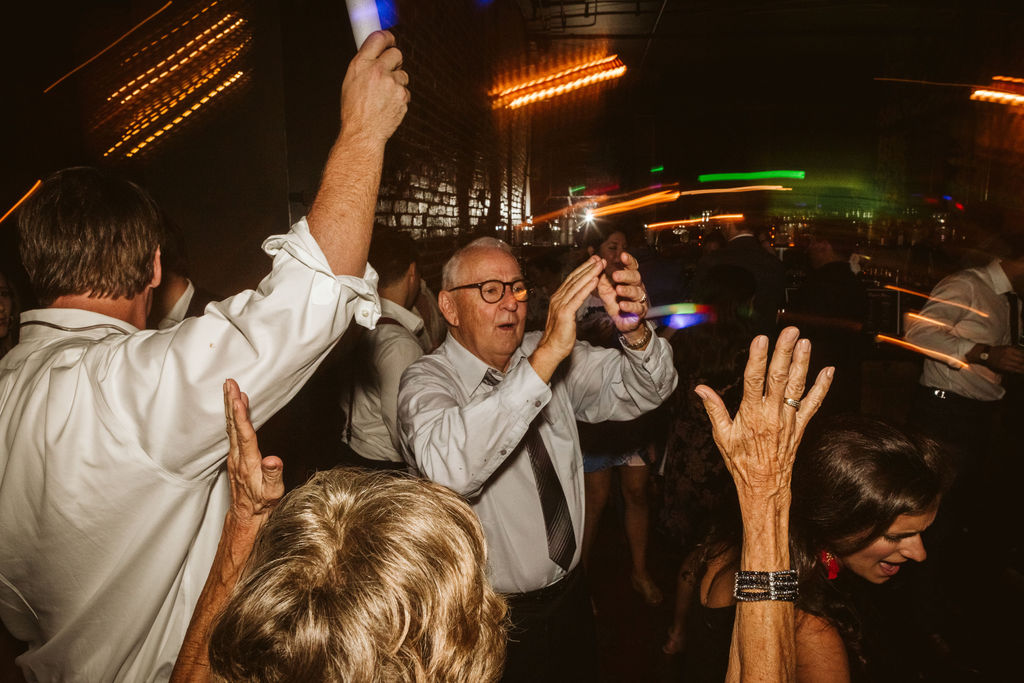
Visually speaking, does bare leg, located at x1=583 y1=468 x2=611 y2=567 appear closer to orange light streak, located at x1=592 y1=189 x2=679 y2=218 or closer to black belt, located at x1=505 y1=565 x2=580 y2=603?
black belt, located at x1=505 y1=565 x2=580 y2=603

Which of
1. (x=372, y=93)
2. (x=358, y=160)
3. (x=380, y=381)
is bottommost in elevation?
(x=380, y=381)

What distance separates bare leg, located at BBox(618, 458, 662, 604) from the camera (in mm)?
3760

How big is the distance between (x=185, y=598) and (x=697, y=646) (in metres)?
1.27

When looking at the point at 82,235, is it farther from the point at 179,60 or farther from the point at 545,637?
the point at 179,60

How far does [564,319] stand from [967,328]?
136 inches

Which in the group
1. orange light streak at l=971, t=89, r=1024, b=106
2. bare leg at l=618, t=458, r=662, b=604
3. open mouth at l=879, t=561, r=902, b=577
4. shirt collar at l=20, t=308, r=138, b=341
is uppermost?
orange light streak at l=971, t=89, r=1024, b=106

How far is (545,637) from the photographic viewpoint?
1.87 metres

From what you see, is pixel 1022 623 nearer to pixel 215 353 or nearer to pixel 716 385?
pixel 716 385

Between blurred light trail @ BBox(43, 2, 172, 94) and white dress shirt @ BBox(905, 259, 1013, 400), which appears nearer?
blurred light trail @ BBox(43, 2, 172, 94)

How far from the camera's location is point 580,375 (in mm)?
2307

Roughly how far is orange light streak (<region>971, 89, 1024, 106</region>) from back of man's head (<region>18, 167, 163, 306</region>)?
9.10 metres

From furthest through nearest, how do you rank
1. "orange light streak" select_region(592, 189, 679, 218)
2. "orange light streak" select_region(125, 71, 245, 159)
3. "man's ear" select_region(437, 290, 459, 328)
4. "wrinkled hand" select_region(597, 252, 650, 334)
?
"orange light streak" select_region(592, 189, 679, 218)
"orange light streak" select_region(125, 71, 245, 159)
"man's ear" select_region(437, 290, 459, 328)
"wrinkled hand" select_region(597, 252, 650, 334)

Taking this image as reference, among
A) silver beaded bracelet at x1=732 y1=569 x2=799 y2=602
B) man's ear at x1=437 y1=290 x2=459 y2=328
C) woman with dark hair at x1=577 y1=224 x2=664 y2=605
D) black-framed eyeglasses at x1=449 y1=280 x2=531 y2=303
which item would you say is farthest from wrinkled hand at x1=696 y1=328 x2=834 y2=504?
woman with dark hair at x1=577 y1=224 x2=664 y2=605

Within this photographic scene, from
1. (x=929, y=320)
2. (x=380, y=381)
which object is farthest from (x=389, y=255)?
(x=929, y=320)
